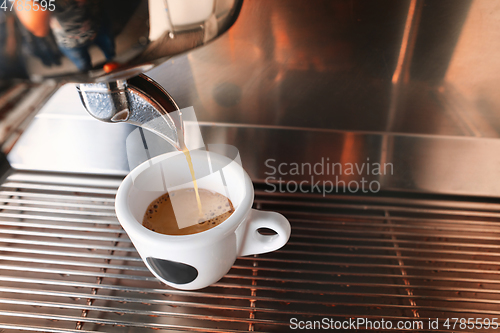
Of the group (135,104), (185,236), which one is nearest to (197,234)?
(185,236)

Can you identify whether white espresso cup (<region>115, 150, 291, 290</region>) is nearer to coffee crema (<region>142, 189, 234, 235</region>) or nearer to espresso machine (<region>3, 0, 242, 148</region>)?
coffee crema (<region>142, 189, 234, 235</region>)

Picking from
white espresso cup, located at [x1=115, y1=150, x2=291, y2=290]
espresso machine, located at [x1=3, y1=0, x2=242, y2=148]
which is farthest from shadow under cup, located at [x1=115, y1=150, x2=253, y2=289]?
espresso machine, located at [x1=3, y1=0, x2=242, y2=148]

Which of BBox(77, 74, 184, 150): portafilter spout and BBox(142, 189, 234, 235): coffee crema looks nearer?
BBox(77, 74, 184, 150): portafilter spout

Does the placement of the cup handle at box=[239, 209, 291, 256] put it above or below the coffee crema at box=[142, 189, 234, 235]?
below

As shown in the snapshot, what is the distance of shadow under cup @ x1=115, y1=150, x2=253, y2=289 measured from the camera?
0.94 ft

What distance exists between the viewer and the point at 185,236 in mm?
284

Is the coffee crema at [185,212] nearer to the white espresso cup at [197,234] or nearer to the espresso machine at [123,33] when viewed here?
the white espresso cup at [197,234]

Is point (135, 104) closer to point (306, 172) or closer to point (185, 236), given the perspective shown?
point (185, 236)

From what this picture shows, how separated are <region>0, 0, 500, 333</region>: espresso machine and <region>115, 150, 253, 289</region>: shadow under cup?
35mm

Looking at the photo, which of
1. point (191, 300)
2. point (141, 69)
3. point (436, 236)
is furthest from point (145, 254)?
point (436, 236)

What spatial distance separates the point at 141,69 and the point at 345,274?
27cm

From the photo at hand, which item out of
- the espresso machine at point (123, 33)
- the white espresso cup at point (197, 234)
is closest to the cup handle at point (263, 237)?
the white espresso cup at point (197, 234)

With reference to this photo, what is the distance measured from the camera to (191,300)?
0.33m

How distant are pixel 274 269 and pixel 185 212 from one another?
11 centimetres
